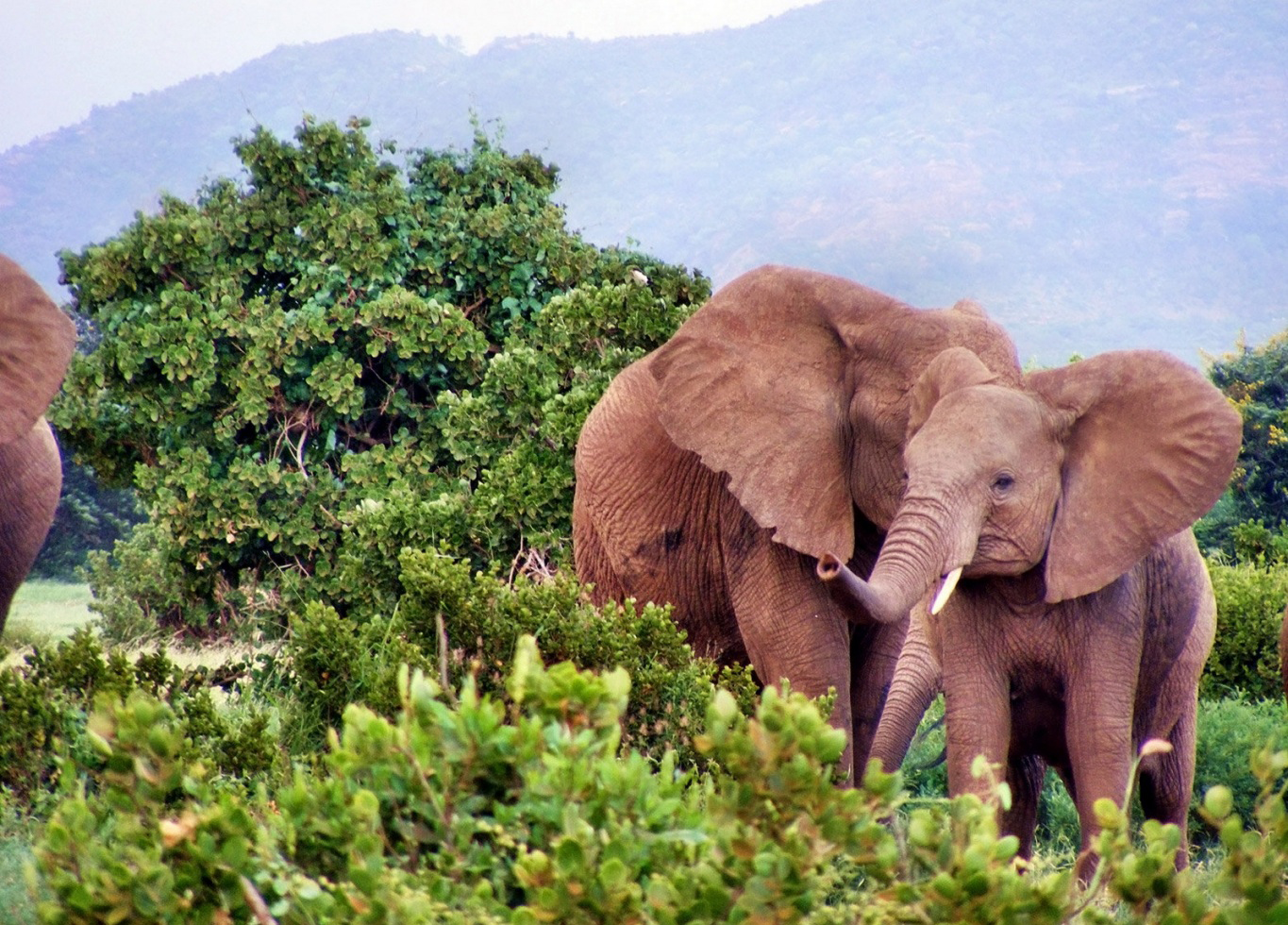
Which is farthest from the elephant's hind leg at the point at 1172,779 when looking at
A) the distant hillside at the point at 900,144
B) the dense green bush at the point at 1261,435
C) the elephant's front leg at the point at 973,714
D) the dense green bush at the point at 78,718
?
the distant hillside at the point at 900,144

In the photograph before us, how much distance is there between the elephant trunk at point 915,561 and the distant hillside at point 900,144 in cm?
9598

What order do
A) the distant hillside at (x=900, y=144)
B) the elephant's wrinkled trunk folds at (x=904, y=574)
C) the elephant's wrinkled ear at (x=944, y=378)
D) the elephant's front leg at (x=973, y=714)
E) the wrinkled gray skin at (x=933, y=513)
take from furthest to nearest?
the distant hillside at (x=900, y=144), the elephant's front leg at (x=973, y=714), the elephant's wrinkled ear at (x=944, y=378), the wrinkled gray skin at (x=933, y=513), the elephant's wrinkled trunk folds at (x=904, y=574)

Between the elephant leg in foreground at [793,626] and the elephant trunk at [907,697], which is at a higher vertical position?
the elephant leg in foreground at [793,626]

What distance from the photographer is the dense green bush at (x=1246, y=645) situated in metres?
9.88

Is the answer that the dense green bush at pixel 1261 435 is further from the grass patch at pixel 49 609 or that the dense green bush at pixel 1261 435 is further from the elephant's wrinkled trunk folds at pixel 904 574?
the grass patch at pixel 49 609

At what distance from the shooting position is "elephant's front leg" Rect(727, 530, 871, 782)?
6.30 m

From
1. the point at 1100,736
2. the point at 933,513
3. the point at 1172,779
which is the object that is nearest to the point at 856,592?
the point at 933,513

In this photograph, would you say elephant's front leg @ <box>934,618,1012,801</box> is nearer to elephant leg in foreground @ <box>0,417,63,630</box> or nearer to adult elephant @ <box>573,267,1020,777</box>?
adult elephant @ <box>573,267,1020,777</box>

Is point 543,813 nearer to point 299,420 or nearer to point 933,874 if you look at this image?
point 933,874

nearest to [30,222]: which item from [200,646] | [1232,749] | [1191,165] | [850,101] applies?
[850,101]

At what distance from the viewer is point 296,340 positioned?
40.1 feet

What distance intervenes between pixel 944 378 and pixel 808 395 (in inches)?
29.8

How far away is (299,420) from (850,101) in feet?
447

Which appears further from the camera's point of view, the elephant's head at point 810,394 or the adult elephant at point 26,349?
the adult elephant at point 26,349
